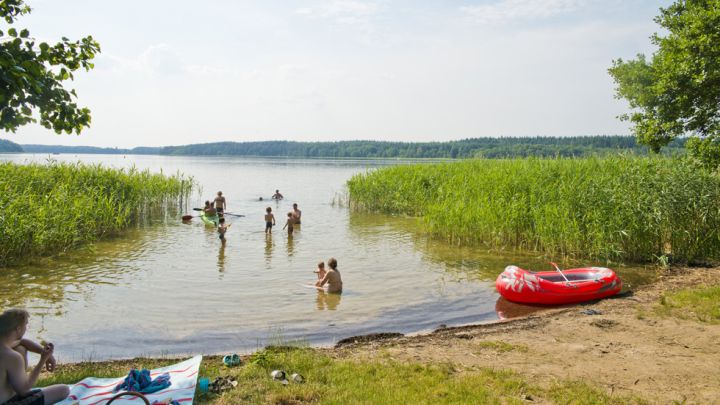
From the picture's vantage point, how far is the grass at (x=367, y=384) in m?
5.28

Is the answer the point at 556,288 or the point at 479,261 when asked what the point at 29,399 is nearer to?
the point at 556,288

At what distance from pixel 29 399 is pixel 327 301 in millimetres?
6731

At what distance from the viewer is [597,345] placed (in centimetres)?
740

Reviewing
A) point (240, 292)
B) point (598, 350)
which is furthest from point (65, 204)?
point (598, 350)

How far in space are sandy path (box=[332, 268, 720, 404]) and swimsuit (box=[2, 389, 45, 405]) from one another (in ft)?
12.4

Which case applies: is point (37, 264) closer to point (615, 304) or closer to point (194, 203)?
point (615, 304)

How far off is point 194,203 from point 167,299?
71.6 feet

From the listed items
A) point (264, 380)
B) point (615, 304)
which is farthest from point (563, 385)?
point (615, 304)

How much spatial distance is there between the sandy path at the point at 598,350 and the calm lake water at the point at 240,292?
134cm

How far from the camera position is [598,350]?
282 inches

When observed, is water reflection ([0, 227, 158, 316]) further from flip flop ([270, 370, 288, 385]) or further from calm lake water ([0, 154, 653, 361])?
flip flop ([270, 370, 288, 385])

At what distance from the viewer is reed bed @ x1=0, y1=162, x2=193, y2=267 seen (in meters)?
13.3

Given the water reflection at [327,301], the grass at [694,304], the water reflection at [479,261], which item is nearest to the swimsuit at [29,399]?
the water reflection at [327,301]

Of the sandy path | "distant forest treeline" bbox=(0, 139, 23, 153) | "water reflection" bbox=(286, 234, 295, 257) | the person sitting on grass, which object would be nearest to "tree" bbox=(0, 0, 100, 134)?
the person sitting on grass
